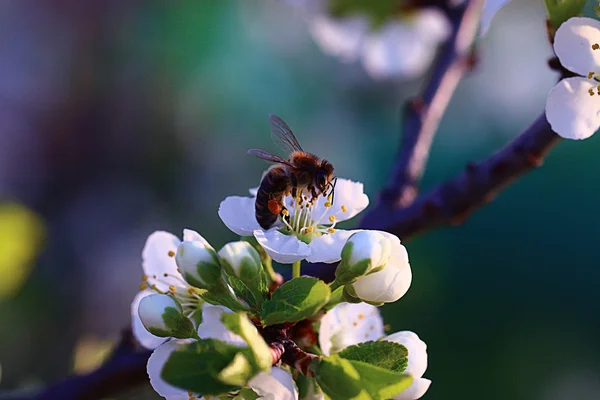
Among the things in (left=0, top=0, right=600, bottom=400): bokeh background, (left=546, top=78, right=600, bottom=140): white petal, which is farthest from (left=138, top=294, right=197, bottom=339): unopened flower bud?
(left=0, top=0, right=600, bottom=400): bokeh background

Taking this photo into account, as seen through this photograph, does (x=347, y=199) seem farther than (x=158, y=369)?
Yes

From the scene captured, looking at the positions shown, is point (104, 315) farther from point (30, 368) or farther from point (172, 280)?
point (172, 280)

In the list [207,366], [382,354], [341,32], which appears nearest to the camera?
[207,366]

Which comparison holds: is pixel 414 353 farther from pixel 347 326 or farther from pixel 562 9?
pixel 562 9

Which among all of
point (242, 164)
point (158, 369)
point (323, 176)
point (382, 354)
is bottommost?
point (242, 164)

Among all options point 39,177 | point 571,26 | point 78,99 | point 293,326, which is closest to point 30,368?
point 39,177

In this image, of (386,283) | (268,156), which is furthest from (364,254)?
(268,156)

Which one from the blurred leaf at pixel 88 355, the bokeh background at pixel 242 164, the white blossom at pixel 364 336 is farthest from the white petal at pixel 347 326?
the bokeh background at pixel 242 164

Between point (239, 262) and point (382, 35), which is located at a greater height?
point (382, 35)
